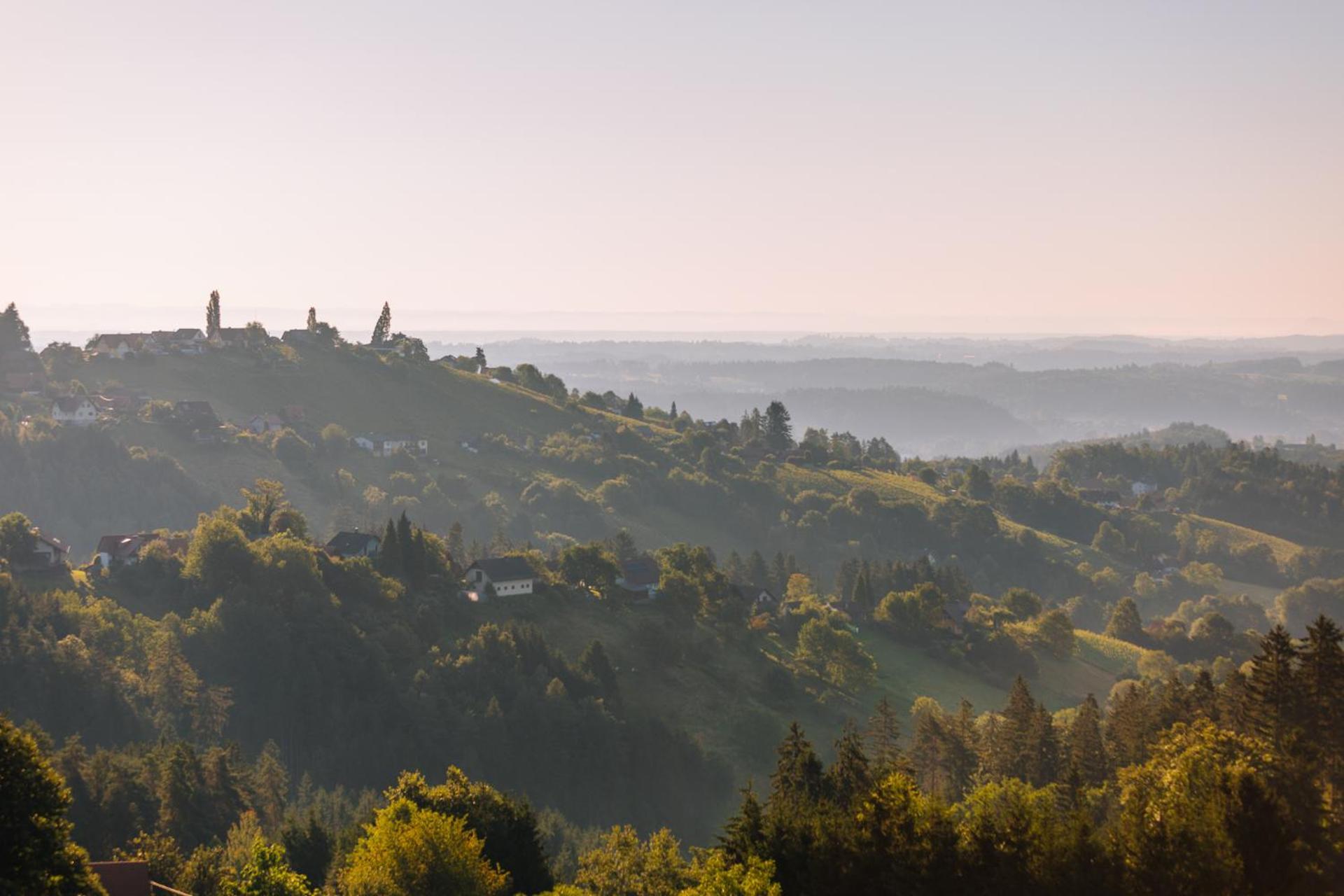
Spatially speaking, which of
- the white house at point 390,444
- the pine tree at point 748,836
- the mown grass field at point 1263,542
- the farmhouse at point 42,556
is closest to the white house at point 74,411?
the white house at point 390,444

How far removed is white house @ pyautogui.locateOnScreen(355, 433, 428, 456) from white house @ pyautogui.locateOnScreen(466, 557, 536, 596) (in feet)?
258

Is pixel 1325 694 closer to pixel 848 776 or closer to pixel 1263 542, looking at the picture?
pixel 848 776

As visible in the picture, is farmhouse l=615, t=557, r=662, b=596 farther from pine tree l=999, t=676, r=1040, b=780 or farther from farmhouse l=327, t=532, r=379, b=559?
pine tree l=999, t=676, r=1040, b=780

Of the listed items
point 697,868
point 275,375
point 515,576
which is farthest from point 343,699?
point 275,375

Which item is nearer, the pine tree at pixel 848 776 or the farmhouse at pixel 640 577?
the pine tree at pixel 848 776

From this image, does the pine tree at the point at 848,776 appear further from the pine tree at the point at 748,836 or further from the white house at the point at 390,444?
the white house at the point at 390,444

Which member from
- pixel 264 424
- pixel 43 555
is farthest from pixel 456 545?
pixel 264 424

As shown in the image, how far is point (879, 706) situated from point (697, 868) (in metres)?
30.4

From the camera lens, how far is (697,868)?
100ft

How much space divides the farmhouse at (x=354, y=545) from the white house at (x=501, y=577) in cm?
850

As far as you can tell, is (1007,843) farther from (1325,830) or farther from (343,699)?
(343,699)

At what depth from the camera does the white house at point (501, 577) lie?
266 ft

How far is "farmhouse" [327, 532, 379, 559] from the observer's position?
84.3 m

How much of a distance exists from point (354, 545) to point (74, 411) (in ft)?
230
